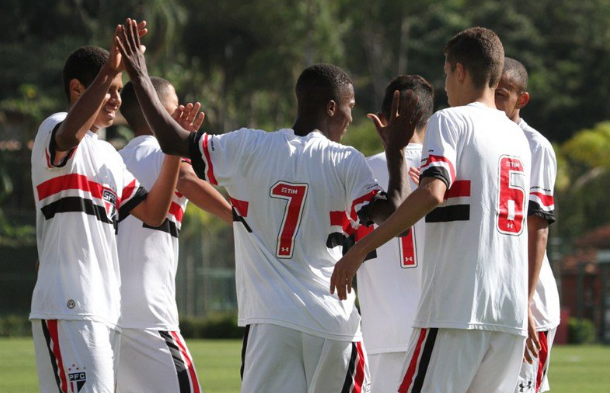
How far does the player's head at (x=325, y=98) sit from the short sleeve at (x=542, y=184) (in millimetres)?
1363

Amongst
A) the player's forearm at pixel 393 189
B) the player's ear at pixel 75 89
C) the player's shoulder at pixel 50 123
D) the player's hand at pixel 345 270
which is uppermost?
the player's ear at pixel 75 89

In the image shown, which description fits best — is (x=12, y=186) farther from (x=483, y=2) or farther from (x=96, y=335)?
(x=96, y=335)

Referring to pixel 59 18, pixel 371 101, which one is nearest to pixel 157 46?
pixel 59 18

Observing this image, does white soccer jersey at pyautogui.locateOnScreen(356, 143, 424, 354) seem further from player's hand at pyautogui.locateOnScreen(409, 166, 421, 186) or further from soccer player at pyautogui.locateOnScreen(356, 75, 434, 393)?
player's hand at pyautogui.locateOnScreen(409, 166, 421, 186)

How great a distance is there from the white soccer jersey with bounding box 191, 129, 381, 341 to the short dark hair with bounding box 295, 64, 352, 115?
254mm

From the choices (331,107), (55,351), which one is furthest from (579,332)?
(55,351)

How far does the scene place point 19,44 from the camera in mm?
49625

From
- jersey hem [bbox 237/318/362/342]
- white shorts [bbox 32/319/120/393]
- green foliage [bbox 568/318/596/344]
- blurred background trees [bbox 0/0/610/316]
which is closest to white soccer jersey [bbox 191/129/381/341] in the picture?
jersey hem [bbox 237/318/362/342]

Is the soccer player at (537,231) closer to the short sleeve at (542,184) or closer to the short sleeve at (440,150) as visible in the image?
the short sleeve at (542,184)

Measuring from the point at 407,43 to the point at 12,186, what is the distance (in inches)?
991

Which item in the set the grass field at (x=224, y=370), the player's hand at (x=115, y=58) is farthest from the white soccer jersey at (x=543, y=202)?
the grass field at (x=224, y=370)

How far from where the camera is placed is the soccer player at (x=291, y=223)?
577 centimetres

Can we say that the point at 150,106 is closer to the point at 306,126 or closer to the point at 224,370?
the point at 306,126

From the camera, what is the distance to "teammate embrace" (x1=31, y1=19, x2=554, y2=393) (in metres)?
5.64
